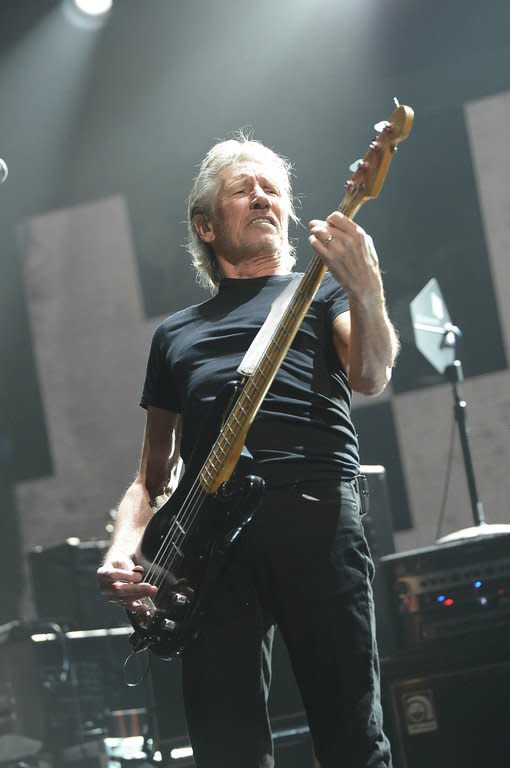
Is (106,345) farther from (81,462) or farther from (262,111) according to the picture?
(262,111)

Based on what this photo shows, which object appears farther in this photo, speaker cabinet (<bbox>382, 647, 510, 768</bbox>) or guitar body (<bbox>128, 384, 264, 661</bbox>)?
speaker cabinet (<bbox>382, 647, 510, 768</bbox>)

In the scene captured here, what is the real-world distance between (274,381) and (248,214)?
17.2 inches

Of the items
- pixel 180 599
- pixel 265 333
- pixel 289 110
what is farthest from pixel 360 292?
pixel 289 110

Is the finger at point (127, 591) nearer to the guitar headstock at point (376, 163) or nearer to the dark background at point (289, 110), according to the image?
the guitar headstock at point (376, 163)

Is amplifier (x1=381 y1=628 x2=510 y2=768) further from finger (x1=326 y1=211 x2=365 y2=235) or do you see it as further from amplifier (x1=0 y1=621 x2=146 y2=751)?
amplifier (x1=0 y1=621 x2=146 y2=751)

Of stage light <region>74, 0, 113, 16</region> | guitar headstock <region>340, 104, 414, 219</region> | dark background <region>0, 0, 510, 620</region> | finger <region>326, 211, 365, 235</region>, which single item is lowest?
finger <region>326, 211, 365, 235</region>

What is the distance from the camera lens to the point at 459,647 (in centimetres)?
A: 294

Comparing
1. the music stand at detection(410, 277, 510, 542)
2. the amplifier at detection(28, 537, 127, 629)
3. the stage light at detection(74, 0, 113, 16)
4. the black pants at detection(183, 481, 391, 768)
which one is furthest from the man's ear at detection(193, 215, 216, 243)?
the stage light at detection(74, 0, 113, 16)

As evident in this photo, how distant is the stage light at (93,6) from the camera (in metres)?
4.90

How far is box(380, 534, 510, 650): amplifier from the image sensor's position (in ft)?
9.78

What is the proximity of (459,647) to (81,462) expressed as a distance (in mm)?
3178

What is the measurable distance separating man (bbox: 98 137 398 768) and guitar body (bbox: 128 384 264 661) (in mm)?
27

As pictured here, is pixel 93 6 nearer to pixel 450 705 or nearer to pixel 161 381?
pixel 161 381

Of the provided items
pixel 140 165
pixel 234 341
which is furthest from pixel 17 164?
pixel 234 341
